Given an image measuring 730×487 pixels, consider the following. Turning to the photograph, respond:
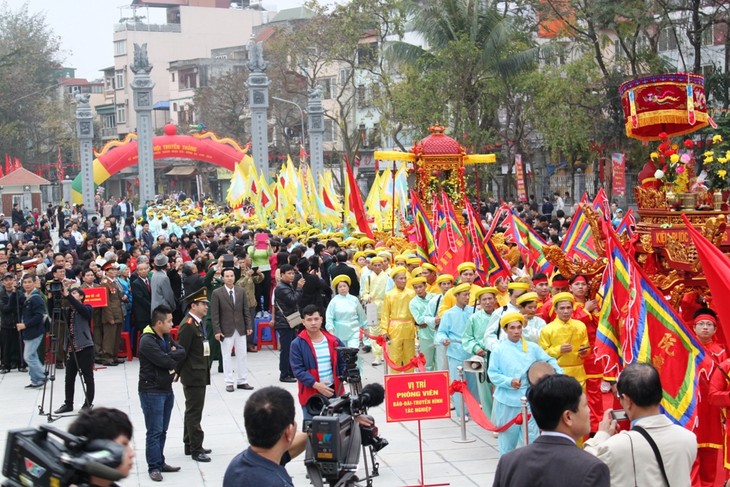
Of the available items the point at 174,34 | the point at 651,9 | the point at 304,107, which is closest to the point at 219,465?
the point at 651,9

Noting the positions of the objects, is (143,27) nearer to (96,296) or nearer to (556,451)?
(96,296)

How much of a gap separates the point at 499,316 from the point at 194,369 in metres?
2.88

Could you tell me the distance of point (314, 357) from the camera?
945 centimetres

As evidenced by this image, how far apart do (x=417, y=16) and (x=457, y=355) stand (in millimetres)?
23315

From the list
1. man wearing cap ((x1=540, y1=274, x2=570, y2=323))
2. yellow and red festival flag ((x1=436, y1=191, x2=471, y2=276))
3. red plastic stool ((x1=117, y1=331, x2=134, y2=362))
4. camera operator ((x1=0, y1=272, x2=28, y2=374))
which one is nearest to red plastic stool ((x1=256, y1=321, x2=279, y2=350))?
red plastic stool ((x1=117, y1=331, x2=134, y2=362))

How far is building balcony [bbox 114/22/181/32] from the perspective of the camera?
283 ft

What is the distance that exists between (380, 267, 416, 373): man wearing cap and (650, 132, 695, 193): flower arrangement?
11.1ft

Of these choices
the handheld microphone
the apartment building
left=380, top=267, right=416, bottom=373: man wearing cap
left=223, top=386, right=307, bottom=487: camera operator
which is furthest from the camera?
the apartment building

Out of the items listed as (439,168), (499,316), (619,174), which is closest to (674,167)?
(499,316)

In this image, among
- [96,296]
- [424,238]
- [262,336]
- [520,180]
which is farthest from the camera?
[520,180]

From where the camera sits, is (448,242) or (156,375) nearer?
(156,375)

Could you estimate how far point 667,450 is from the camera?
520cm

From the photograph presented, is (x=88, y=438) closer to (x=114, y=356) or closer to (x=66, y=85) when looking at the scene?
(x=114, y=356)

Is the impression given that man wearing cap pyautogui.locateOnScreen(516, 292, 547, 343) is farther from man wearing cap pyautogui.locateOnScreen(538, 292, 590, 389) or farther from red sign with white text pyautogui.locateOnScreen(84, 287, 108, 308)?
red sign with white text pyautogui.locateOnScreen(84, 287, 108, 308)
